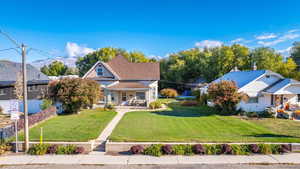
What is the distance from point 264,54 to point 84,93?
34557 millimetres

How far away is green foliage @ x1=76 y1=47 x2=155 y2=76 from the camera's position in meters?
49.8

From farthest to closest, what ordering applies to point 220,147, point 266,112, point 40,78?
point 40,78, point 266,112, point 220,147

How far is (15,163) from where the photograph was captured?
8617 millimetres

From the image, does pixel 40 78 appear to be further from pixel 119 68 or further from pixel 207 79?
pixel 207 79

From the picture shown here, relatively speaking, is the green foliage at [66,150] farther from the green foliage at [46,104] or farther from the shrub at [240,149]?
the green foliage at [46,104]

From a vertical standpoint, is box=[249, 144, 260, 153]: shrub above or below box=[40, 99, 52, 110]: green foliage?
below

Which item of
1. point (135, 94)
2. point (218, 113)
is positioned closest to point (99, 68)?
point (135, 94)

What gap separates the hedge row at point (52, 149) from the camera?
9.61m

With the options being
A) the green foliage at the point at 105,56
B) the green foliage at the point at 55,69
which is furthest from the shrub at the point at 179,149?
the green foliage at the point at 55,69

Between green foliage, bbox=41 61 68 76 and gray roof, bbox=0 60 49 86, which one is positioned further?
green foliage, bbox=41 61 68 76

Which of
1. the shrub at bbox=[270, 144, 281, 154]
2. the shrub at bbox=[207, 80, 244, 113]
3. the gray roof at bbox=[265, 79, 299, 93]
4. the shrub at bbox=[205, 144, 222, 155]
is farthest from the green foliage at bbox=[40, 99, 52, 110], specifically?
the gray roof at bbox=[265, 79, 299, 93]

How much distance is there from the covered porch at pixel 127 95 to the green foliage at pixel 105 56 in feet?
80.7

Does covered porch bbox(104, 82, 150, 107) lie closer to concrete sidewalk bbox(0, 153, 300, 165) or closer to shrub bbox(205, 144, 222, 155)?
shrub bbox(205, 144, 222, 155)

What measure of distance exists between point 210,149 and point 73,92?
48.3ft
